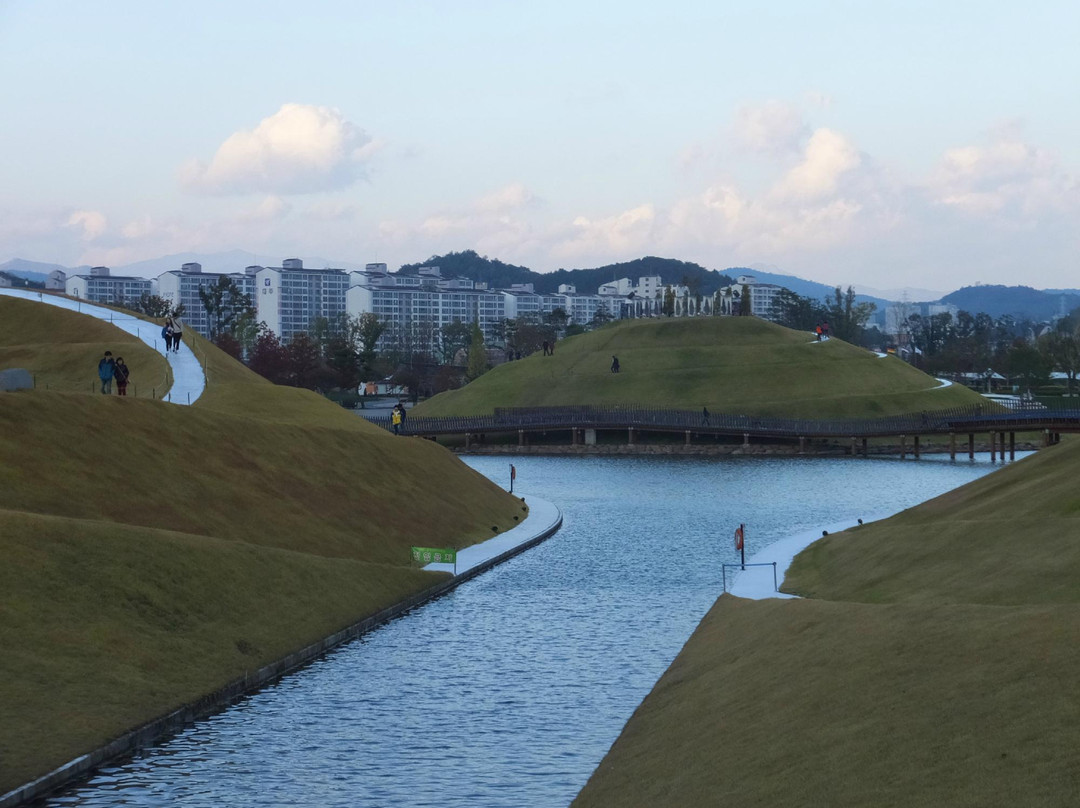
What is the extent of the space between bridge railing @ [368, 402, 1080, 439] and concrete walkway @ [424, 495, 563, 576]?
2309 inches

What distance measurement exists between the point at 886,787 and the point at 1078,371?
196 m

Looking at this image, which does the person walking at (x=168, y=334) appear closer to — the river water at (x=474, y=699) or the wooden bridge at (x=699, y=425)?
the river water at (x=474, y=699)

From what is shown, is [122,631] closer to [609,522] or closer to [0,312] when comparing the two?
[609,522]

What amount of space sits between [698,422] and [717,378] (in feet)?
86.2

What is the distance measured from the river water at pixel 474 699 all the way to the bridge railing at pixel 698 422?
7191cm

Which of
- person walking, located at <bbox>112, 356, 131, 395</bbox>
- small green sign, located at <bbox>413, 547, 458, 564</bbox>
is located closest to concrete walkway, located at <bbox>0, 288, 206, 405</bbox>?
person walking, located at <bbox>112, 356, 131, 395</bbox>

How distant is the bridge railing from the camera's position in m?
137

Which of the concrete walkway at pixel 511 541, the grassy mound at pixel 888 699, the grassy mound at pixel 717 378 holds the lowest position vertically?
the concrete walkway at pixel 511 541

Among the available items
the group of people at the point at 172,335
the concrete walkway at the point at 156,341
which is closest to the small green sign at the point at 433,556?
the concrete walkway at the point at 156,341

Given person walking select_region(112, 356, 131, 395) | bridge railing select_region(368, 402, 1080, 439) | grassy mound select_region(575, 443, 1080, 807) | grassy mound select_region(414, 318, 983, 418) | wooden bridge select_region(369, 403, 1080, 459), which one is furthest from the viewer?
grassy mound select_region(414, 318, 983, 418)

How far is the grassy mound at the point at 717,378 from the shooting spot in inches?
6309

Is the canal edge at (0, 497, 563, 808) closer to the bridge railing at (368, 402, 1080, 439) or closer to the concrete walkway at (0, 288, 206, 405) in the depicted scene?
the concrete walkway at (0, 288, 206, 405)

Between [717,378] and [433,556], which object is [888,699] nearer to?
[433,556]

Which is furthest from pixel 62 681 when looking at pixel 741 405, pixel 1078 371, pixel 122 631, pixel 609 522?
pixel 1078 371
